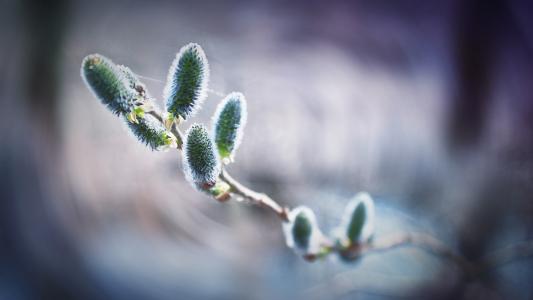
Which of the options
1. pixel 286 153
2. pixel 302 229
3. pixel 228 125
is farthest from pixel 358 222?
pixel 286 153

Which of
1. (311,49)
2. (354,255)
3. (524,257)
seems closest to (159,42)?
(311,49)

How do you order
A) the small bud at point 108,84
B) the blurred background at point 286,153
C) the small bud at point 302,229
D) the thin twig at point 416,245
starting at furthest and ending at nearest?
1. the blurred background at point 286,153
2. the thin twig at point 416,245
3. the small bud at point 302,229
4. the small bud at point 108,84

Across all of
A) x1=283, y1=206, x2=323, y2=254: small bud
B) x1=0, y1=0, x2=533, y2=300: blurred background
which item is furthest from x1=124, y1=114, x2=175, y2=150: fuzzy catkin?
x1=0, y1=0, x2=533, y2=300: blurred background

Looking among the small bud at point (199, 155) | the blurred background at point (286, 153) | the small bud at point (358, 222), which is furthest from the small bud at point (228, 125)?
the blurred background at point (286, 153)

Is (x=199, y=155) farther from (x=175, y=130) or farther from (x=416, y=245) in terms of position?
(x=416, y=245)

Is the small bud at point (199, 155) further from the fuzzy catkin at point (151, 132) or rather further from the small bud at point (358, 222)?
the small bud at point (358, 222)

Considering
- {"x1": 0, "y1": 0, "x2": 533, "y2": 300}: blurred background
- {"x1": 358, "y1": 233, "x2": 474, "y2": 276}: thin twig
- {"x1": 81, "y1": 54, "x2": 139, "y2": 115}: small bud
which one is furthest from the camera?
{"x1": 0, "y1": 0, "x2": 533, "y2": 300}: blurred background

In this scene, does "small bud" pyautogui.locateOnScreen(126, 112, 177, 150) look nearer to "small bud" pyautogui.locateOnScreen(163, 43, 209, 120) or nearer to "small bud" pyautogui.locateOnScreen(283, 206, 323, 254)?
"small bud" pyautogui.locateOnScreen(163, 43, 209, 120)
